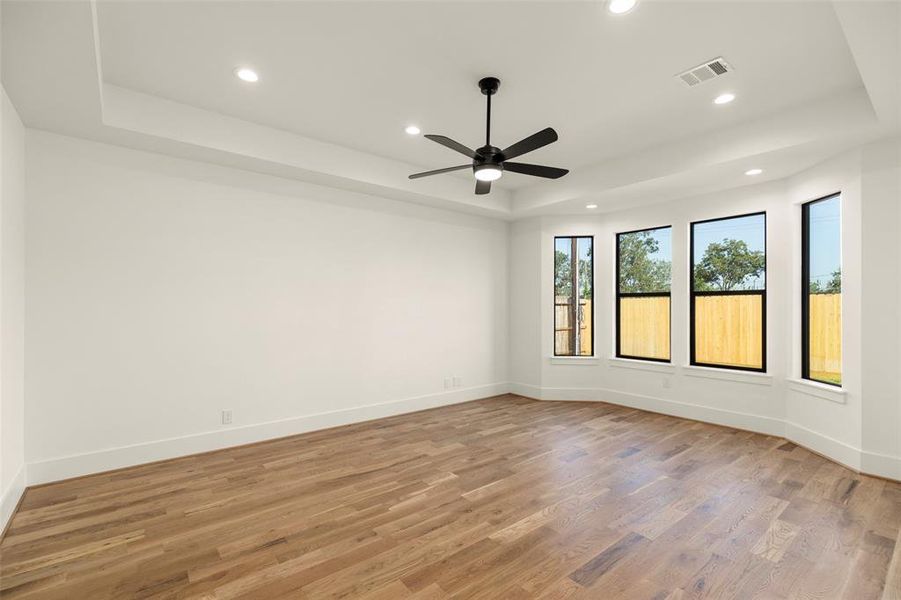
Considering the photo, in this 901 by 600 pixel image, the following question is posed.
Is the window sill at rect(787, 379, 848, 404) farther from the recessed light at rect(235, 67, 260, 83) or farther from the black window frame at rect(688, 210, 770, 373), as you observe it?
the recessed light at rect(235, 67, 260, 83)

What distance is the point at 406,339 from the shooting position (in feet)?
18.9

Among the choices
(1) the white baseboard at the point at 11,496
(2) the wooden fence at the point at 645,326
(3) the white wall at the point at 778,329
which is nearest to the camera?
(1) the white baseboard at the point at 11,496

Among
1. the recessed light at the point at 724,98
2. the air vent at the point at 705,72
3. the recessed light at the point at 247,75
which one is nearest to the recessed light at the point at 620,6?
the air vent at the point at 705,72

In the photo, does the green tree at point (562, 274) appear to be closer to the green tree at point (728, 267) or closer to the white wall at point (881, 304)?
the green tree at point (728, 267)

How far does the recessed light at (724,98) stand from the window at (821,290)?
1.58 meters

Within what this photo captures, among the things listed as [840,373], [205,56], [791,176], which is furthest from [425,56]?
[840,373]

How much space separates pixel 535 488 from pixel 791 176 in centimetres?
422

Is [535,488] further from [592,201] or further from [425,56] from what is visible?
[592,201]

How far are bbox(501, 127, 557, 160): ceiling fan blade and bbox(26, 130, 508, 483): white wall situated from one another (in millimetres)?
2593

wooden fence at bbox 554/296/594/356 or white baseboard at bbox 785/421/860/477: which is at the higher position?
wooden fence at bbox 554/296/594/356

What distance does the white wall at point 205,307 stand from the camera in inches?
140

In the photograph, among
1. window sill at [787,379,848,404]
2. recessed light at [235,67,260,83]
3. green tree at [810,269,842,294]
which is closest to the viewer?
recessed light at [235,67,260,83]

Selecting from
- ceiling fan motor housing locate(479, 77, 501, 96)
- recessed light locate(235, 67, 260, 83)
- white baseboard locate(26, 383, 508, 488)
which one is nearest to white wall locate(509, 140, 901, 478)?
white baseboard locate(26, 383, 508, 488)

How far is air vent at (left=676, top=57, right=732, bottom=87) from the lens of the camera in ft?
10.1
